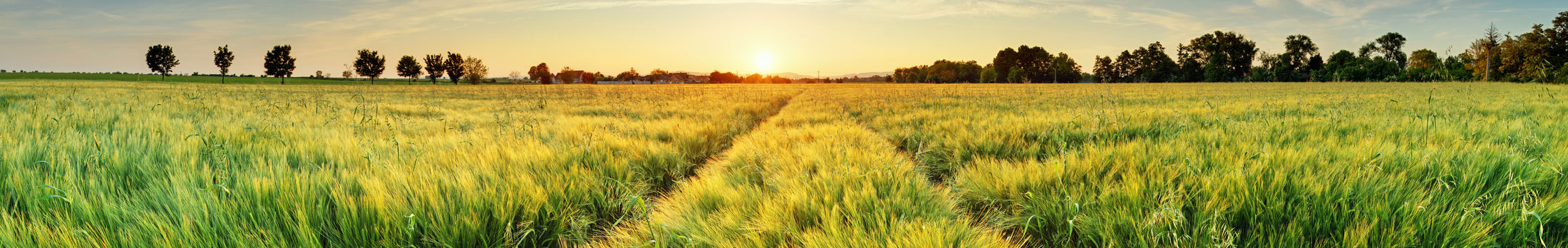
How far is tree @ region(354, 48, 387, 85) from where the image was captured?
86.9 m

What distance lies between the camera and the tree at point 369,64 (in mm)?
86875

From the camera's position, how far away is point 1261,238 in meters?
1.59

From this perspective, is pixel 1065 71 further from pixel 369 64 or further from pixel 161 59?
pixel 161 59

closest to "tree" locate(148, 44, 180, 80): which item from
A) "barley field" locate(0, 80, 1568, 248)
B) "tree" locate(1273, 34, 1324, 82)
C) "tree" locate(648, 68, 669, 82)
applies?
"tree" locate(648, 68, 669, 82)

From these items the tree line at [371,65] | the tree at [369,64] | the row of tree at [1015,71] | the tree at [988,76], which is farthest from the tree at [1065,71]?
the tree at [369,64]

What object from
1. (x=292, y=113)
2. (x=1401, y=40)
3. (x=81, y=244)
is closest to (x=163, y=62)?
(x=292, y=113)

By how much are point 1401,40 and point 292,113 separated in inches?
5468

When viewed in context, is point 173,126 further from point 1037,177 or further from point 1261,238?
point 1261,238

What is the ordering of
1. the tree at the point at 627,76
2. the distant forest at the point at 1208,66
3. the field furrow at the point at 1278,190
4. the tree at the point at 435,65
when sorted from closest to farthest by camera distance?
the field furrow at the point at 1278,190
the distant forest at the point at 1208,66
the tree at the point at 435,65
the tree at the point at 627,76

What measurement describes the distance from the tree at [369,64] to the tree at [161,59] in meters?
29.8

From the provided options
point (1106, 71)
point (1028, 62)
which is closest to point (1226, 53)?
point (1106, 71)

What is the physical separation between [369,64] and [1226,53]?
148 metres

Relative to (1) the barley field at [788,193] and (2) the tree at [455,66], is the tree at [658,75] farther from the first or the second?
(1) the barley field at [788,193]

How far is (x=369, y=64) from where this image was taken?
3452 inches
